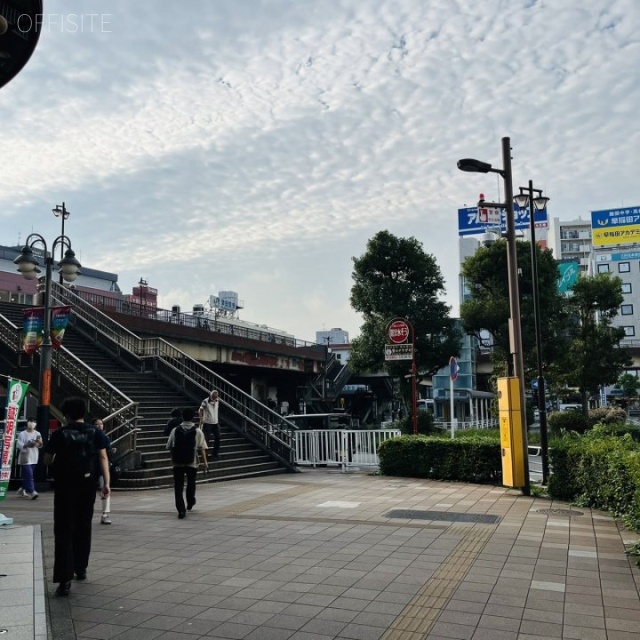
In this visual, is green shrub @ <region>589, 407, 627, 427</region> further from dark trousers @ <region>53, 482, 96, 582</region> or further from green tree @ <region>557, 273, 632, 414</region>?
dark trousers @ <region>53, 482, 96, 582</region>

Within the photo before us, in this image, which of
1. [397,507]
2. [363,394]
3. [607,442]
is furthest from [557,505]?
[363,394]

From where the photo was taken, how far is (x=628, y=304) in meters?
84.2

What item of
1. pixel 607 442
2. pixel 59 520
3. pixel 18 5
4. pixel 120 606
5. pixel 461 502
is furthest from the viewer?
pixel 461 502

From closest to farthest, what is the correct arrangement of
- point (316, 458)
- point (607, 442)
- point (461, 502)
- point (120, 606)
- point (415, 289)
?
point (120, 606)
point (607, 442)
point (461, 502)
point (316, 458)
point (415, 289)

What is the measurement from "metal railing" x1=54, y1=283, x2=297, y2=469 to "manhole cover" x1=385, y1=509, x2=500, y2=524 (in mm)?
7204

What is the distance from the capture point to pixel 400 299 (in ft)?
89.7

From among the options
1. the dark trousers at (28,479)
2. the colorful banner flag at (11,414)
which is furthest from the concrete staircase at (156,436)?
the colorful banner flag at (11,414)

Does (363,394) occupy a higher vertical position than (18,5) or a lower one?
lower

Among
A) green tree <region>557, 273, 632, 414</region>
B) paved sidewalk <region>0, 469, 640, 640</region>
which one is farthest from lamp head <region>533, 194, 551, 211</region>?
green tree <region>557, 273, 632, 414</region>

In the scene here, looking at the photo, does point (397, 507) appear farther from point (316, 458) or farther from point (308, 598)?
point (316, 458)

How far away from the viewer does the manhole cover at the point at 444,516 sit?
30.0 feet

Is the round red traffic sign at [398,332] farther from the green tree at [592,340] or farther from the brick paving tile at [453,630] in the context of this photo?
the green tree at [592,340]

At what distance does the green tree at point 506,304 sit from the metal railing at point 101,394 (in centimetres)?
1736

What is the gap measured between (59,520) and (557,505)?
8.16 metres
